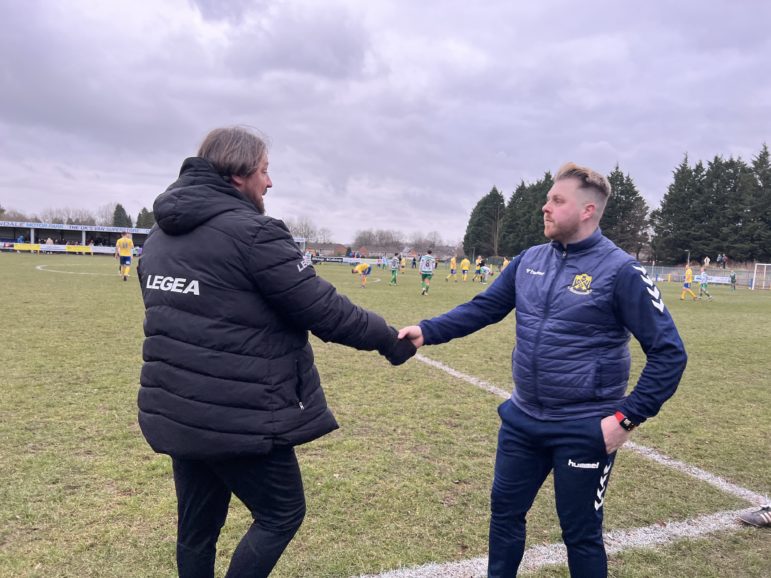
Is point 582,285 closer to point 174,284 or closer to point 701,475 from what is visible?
point 174,284

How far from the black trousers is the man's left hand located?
1348 mm

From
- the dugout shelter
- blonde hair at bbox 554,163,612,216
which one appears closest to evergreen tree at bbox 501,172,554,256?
the dugout shelter

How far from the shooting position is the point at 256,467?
7.02 ft

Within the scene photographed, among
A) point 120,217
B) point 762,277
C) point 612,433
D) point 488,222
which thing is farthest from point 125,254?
point 120,217

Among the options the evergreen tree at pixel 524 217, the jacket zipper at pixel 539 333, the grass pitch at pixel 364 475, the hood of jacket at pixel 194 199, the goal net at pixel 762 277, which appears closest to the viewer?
the hood of jacket at pixel 194 199

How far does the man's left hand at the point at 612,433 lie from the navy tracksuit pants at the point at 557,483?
27 mm

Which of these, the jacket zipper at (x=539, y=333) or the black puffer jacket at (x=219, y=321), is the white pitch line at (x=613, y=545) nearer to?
the jacket zipper at (x=539, y=333)

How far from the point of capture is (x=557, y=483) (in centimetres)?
255

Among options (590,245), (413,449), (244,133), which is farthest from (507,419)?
(413,449)

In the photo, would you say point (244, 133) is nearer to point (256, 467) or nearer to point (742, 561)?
point (256, 467)

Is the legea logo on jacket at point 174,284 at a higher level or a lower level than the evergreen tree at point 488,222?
lower

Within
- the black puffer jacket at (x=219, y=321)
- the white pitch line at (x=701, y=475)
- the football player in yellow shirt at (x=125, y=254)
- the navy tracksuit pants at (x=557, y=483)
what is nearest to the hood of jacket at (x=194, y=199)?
the black puffer jacket at (x=219, y=321)

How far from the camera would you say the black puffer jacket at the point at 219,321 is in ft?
6.57

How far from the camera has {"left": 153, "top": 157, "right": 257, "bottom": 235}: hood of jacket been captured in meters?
2.00
